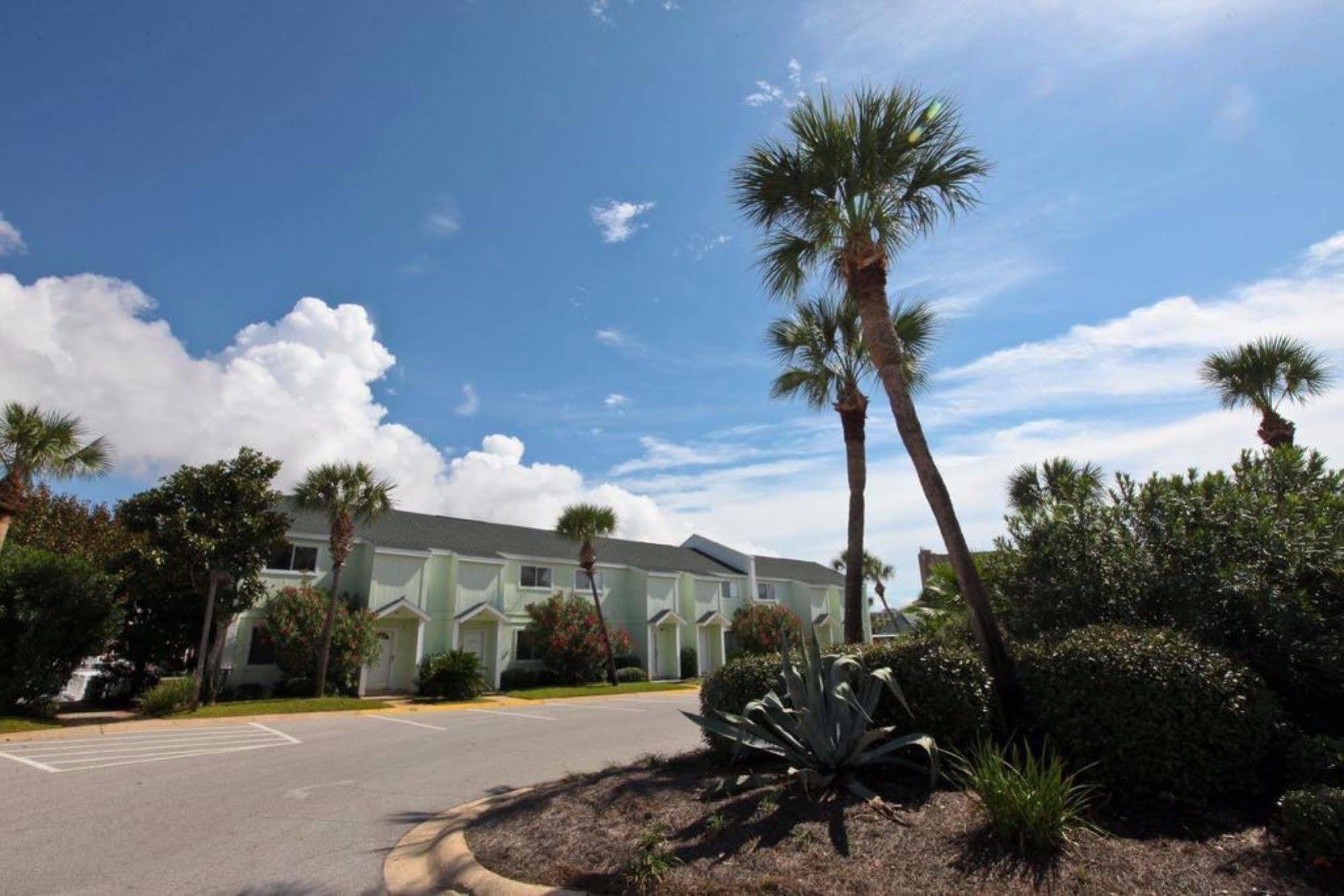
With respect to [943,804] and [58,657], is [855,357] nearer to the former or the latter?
[943,804]

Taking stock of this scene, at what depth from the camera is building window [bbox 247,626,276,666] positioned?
24047 millimetres

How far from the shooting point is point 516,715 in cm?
1823

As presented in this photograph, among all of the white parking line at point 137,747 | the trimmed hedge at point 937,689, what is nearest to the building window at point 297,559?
the white parking line at point 137,747

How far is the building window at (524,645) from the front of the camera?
3002 centimetres

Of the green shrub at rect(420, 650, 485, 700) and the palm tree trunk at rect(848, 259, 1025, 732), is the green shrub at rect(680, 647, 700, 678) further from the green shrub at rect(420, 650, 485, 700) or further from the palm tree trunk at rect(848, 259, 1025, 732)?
the palm tree trunk at rect(848, 259, 1025, 732)

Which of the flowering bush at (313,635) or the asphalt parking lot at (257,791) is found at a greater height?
the flowering bush at (313,635)

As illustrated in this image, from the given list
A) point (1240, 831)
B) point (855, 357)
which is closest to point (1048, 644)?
point (1240, 831)

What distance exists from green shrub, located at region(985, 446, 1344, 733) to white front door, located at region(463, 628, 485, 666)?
948 inches

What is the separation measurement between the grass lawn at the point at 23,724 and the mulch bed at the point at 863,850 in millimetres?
14642

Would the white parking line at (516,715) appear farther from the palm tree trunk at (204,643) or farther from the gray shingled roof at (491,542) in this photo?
the gray shingled roof at (491,542)

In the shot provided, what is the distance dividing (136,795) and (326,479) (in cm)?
1608

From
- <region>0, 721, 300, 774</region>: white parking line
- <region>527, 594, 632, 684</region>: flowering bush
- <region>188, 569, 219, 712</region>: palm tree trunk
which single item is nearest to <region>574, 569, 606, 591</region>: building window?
<region>527, 594, 632, 684</region>: flowering bush

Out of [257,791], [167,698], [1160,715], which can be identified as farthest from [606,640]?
[1160,715]

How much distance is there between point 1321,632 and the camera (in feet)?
21.6
